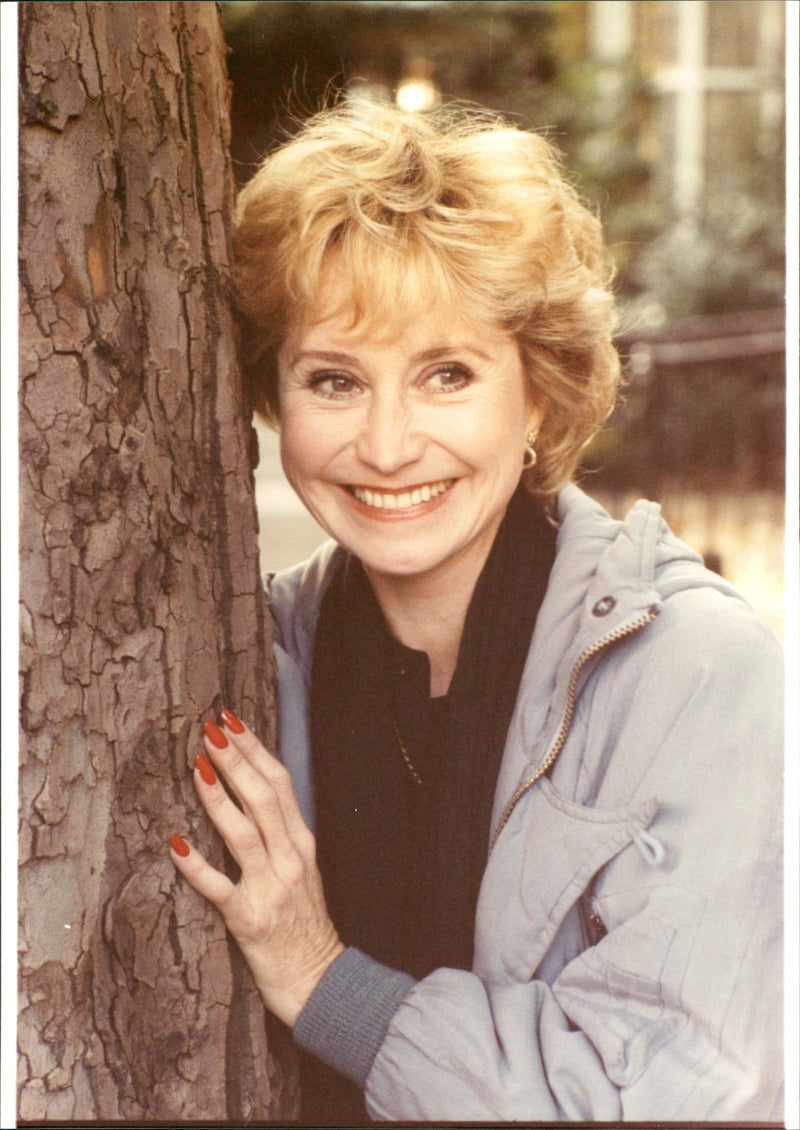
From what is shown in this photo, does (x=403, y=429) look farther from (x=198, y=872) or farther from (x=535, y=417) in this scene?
(x=198, y=872)

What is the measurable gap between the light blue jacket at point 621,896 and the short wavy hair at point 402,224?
44 centimetres

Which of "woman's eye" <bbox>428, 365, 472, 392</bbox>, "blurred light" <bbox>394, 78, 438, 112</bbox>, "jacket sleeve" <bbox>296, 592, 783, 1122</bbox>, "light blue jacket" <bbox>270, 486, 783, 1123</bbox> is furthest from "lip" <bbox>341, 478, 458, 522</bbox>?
"blurred light" <bbox>394, 78, 438, 112</bbox>

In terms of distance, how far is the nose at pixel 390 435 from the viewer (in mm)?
1716

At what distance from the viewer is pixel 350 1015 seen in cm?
174

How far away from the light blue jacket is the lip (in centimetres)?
26

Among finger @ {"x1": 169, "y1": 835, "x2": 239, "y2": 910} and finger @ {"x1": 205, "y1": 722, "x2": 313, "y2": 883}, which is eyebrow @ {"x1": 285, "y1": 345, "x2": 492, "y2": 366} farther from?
finger @ {"x1": 169, "y1": 835, "x2": 239, "y2": 910}

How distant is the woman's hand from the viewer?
171 centimetres

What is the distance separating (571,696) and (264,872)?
22.4 inches

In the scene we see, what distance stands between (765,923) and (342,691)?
79cm

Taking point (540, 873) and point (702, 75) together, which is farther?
point (702, 75)

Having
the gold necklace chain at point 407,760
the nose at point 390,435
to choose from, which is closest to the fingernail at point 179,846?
the gold necklace chain at point 407,760

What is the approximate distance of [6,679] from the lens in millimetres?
1587

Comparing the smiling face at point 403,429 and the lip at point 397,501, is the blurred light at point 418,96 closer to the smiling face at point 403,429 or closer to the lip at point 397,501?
the smiling face at point 403,429

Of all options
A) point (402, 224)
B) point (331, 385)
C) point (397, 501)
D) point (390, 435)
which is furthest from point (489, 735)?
point (402, 224)
